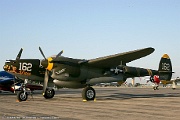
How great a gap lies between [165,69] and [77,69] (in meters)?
11.5

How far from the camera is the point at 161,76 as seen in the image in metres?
24.5

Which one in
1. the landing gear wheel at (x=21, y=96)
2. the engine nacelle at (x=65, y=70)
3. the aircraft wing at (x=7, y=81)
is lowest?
the landing gear wheel at (x=21, y=96)

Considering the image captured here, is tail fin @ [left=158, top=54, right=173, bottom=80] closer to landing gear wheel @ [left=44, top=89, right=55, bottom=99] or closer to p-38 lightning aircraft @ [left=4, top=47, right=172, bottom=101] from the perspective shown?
p-38 lightning aircraft @ [left=4, top=47, right=172, bottom=101]

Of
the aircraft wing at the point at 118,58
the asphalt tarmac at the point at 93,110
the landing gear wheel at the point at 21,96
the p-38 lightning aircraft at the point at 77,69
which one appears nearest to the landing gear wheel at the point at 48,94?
the p-38 lightning aircraft at the point at 77,69

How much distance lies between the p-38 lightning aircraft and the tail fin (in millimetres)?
5679

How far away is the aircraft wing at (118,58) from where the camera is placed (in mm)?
16797

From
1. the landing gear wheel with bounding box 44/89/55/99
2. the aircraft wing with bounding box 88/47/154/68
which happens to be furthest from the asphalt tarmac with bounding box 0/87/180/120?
the landing gear wheel with bounding box 44/89/55/99

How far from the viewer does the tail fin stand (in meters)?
24.5

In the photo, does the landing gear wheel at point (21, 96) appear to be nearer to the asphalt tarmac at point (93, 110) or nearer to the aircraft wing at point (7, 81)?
the asphalt tarmac at point (93, 110)

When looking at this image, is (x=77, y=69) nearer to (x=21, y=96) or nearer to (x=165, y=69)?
(x=21, y=96)

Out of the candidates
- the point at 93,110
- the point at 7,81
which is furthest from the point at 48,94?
the point at 7,81

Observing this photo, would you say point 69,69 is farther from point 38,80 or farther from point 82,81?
point 38,80

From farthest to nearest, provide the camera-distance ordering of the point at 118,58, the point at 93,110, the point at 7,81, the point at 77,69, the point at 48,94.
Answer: the point at 7,81, the point at 48,94, the point at 118,58, the point at 77,69, the point at 93,110

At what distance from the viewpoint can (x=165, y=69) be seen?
24.8 metres
